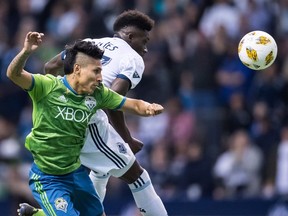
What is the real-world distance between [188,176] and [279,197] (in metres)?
1.43

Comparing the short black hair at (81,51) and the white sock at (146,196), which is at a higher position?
the short black hair at (81,51)

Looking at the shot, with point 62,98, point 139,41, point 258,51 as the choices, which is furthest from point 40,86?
point 258,51

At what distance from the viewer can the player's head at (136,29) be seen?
1176 cm

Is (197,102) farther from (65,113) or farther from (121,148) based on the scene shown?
(65,113)

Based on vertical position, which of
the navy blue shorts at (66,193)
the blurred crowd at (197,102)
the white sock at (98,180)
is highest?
the blurred crowd at (197,102)

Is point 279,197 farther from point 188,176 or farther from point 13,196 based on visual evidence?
point 13,196

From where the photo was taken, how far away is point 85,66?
1052cm

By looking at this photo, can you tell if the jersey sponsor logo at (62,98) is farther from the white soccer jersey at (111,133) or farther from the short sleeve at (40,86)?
the white soccer jersey at (111,133)

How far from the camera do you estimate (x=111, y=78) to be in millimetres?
11391

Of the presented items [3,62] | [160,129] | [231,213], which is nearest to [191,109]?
[160,129]

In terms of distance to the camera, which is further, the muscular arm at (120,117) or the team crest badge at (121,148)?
the team crest badge at (121,148)

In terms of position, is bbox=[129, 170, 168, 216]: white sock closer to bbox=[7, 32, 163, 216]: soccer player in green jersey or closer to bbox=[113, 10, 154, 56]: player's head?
bbox=[7, 32, 163, 216]: soccer player in green jersey

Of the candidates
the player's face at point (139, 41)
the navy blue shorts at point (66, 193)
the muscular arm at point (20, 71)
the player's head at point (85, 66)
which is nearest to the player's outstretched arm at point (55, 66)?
the player's face at point (139, 41)

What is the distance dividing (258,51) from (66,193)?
2.54 m
